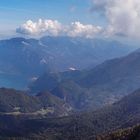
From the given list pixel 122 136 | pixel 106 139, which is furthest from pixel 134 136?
pixel 106 139

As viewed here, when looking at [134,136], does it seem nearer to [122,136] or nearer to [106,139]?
[122,136]

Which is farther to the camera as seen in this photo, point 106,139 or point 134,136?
point 106,139
